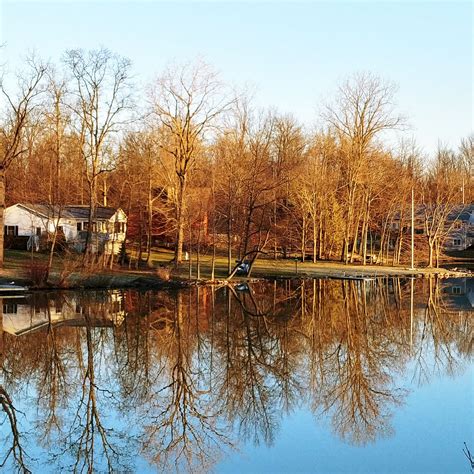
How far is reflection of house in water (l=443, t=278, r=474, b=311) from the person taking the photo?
28.8m

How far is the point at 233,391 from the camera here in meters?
12.8

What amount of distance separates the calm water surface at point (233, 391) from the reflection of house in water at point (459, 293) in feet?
14.4

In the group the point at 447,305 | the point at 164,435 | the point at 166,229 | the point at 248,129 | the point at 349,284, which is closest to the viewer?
the point at 164,435

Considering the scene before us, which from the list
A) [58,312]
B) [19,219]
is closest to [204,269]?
[19,219]

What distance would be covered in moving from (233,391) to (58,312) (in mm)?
12352

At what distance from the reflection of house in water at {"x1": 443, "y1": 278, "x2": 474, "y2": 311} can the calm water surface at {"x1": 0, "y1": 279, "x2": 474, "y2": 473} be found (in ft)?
14.4

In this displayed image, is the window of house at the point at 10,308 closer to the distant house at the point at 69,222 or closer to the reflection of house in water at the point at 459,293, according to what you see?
the reflection of house in water at the point at 459,293

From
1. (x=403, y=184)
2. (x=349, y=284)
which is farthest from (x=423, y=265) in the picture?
(x=349, y=284)

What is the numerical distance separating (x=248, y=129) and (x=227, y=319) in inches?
1089

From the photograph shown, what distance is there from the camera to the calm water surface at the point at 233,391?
30.8 feet

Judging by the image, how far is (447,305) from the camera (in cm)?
2877

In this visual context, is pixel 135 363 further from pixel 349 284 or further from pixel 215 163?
pixel 215 163

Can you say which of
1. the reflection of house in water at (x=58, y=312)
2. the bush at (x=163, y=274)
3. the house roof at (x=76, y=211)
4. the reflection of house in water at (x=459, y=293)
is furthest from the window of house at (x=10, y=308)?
the house roof at (x=76, y=211)

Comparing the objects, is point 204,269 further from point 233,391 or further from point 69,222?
point 233,391
